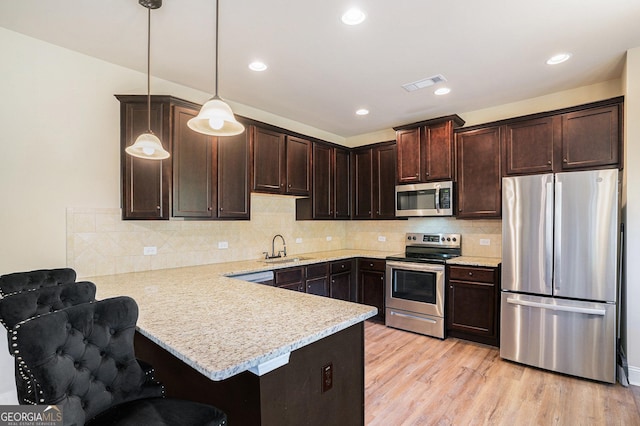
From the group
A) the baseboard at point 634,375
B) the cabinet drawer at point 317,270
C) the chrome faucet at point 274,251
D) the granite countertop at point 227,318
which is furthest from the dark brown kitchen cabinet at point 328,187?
the baseboard at point 634,375

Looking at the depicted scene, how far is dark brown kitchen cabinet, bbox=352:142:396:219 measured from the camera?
15.3 ft

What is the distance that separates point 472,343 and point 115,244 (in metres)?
3.90

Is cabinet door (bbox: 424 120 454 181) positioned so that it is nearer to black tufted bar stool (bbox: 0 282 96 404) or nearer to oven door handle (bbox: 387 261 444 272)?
oven door handle (bbox: 387 261 444 272)

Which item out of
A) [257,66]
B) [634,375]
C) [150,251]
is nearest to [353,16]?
[257,66]

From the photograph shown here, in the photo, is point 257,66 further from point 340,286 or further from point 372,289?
point 372,289

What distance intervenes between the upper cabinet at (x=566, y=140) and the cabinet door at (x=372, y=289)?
2.07 meters

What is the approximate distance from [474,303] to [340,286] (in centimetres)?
165

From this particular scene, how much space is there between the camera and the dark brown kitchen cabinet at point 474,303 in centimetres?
348

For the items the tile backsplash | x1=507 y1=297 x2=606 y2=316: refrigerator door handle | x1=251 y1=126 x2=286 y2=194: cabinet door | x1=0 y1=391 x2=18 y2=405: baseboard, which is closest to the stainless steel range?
the tile backsplash

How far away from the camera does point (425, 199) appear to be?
421cm

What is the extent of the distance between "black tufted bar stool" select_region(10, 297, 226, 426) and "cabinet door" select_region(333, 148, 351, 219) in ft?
11.9

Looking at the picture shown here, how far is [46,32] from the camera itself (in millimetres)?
2410

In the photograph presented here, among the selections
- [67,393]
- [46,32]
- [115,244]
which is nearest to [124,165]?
[115,244]

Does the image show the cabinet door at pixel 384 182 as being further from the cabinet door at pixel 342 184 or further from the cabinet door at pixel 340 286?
the cabinet door at pixel 340 286
